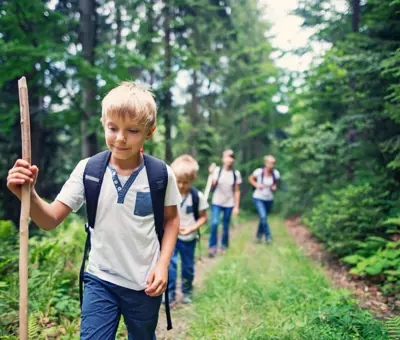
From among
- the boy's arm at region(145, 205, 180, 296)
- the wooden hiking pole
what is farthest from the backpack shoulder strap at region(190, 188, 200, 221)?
the wooden hiking pole

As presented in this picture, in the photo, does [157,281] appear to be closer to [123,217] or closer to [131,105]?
[123,217]

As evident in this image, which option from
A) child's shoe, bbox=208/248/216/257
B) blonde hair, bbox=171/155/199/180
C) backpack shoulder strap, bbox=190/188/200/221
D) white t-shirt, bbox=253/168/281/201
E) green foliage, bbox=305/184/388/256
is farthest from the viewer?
white t-shirt, bbox=253/168/281/201

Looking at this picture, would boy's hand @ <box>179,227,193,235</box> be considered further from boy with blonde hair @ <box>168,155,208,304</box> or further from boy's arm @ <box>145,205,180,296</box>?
boy's arm @ <box>145,205,180,296</box>

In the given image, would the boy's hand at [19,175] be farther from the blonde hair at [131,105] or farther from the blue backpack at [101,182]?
the blonde hair at [131,105]

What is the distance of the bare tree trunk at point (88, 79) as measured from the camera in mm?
8303

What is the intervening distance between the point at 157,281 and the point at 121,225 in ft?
1.39

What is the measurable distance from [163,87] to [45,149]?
5.32 metres

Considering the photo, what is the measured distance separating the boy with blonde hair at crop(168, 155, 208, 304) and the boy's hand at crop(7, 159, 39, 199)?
2482mm

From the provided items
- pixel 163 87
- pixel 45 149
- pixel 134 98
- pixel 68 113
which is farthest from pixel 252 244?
pixel 45 149

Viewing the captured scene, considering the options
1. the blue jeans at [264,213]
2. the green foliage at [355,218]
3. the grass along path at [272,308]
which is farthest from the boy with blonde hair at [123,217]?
the blue jeans at [264,213]

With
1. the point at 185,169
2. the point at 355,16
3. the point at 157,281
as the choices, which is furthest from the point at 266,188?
the point at 157,281

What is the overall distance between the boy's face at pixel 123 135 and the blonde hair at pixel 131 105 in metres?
0.03

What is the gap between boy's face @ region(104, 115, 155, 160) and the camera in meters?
2.03

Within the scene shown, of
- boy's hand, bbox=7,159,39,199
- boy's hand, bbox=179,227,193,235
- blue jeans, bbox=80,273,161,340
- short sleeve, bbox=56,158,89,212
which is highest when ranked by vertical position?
boy's hand, bbox=7,159,39,199
